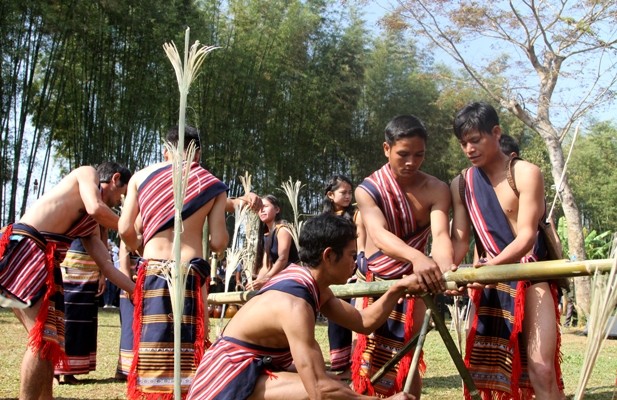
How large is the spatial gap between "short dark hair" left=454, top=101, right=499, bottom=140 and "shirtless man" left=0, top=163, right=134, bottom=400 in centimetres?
215

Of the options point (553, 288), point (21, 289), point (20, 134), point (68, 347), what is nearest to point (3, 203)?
point (20, 134)

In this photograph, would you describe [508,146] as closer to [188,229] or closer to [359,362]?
[359,362]

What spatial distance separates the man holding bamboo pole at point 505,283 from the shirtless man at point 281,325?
2.49ft

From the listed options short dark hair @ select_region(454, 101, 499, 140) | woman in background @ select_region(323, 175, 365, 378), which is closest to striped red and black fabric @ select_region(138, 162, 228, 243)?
woman in background @ select_region(323, 175, 365, 378)

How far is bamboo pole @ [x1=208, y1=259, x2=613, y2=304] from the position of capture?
Result: 101 inches

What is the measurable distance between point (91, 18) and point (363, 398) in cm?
1464

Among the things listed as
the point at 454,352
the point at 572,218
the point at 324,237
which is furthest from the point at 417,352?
the point at 572,218

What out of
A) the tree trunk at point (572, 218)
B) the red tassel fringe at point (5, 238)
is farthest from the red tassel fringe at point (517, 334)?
the tree trunk at point (572, 218)

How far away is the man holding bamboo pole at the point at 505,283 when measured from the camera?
11.8ft

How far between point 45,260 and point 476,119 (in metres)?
2.70

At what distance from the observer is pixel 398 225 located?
4.20 m

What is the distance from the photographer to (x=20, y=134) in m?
15.7

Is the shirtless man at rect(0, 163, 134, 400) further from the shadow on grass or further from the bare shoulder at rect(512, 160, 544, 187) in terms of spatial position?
the shadow on grass

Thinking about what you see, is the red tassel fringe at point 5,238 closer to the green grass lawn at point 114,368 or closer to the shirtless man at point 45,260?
the shirtless man at point 45,260
